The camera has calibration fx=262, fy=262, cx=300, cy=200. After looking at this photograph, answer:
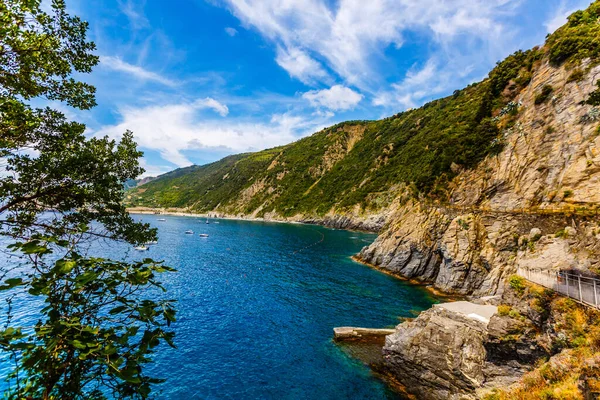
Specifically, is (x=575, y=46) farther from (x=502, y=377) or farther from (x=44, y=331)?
(x=44, y=331)

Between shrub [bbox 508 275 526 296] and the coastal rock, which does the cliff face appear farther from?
the coastal rock

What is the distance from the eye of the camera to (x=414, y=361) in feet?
66.2

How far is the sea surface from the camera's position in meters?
19.6

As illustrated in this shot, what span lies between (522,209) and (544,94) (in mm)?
19536

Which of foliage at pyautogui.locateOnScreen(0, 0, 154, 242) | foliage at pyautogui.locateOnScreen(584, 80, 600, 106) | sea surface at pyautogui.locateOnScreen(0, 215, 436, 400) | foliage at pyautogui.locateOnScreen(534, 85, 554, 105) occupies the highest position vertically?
foliage at pyautogui.locateOnScreen(534, 85, 554, 105)

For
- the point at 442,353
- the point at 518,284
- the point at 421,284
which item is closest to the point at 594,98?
the point at 518,284

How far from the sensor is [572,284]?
15.5m

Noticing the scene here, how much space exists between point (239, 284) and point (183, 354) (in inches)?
761

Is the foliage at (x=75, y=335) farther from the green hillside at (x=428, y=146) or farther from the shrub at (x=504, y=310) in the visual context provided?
the shrub at (x=504, y=310)

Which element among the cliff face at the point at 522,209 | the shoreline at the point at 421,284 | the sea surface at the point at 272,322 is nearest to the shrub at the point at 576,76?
the cliff face at the point at 522,209

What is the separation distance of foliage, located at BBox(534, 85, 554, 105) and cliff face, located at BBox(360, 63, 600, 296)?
0.75 m

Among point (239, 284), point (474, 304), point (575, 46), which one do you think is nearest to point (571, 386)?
point (474, 304)

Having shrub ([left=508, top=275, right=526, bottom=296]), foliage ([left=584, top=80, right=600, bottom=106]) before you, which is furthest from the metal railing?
foliage ([left=584, top=80, right=600, bottom=106])

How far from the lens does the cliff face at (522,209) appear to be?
86.6ft
